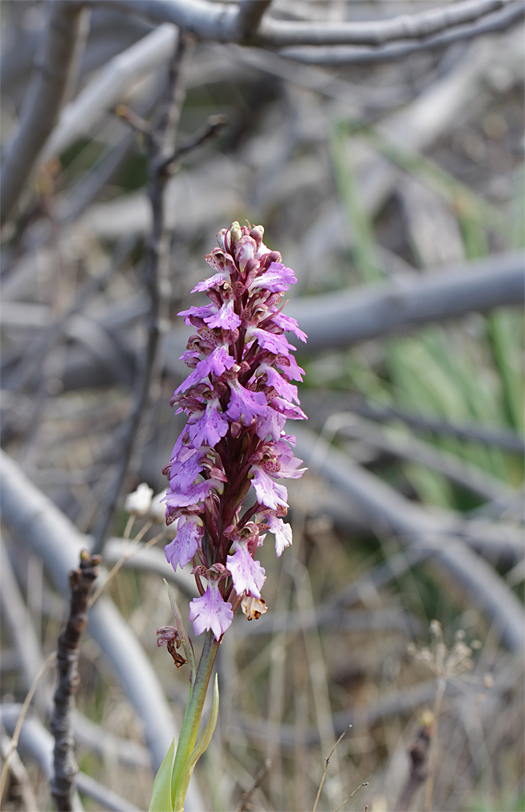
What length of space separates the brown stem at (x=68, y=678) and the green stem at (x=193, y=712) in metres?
0.16

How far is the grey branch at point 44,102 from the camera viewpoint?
0.95 m

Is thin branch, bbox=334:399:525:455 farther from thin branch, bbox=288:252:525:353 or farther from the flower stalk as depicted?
the flower stalk

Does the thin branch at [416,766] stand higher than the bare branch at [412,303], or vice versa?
the bare branch at [412,303]

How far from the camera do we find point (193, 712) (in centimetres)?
41

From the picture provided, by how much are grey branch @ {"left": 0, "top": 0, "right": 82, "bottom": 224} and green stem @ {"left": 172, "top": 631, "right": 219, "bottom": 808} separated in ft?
2.87

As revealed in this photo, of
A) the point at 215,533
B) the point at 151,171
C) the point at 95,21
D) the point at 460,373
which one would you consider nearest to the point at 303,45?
the point at 151,171

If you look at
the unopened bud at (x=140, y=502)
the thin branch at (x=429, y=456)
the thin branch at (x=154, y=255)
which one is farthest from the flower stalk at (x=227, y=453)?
the thin branch at (x=429, y=456)

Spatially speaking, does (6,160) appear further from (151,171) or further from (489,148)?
(489,148)

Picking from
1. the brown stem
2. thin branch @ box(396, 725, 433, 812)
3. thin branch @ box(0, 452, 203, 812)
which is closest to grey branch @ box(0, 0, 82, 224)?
thin branch @ box(0, 452, 203, 812)

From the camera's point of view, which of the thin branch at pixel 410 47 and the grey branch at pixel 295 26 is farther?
the thin branch at pixel 410 47

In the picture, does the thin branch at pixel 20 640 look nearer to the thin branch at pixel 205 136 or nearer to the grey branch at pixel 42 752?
the grey branch at pixel 42 752

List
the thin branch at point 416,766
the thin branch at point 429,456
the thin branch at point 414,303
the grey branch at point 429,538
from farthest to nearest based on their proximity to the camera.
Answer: the thin branch at point 429,456 < the grey branch at point 429,538 < the thin branch at point 414,303 < the thin branch at point 416,766

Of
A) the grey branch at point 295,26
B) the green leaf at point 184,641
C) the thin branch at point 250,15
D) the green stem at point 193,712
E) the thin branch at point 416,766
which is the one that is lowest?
the thin branch at point 416,766

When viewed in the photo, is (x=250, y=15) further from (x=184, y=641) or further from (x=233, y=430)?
(x=184, y=641)
